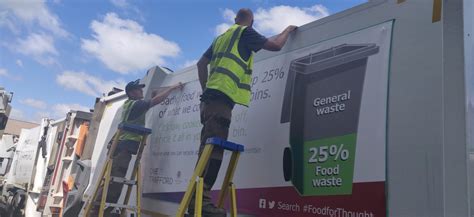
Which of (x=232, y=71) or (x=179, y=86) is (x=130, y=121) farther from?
(x=232, y=71)

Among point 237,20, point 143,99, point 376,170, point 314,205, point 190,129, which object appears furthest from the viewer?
point 143,99

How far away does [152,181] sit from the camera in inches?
172

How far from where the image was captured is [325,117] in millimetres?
2689

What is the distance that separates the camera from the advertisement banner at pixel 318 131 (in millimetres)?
2406

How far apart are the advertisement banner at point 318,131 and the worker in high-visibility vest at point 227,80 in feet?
0.62

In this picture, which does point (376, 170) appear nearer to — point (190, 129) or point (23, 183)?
point (190, 129)

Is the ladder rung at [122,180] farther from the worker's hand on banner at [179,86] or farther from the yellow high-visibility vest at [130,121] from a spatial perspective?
the worker's hand on banner at [179,86]

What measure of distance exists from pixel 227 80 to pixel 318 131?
2.30 feet

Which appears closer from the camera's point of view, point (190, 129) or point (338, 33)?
point (338, 33)

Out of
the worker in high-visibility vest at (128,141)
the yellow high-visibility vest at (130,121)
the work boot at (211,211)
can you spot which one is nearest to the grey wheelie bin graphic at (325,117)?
the work boot at (211,211)

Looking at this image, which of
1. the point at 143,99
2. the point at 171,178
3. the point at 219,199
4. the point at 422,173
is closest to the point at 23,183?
the point at 143,99

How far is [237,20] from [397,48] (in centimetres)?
132

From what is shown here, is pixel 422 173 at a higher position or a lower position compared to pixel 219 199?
higher

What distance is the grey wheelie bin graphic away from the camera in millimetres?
2520
